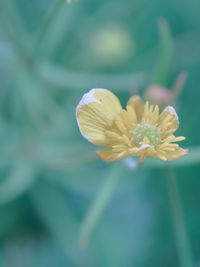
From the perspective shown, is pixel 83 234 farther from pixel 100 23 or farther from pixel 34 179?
pixel 100 23

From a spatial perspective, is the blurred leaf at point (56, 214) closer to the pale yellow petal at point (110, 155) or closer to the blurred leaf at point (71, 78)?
the blurred leaf at point (71, 78)

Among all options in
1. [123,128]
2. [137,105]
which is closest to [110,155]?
[123,128]

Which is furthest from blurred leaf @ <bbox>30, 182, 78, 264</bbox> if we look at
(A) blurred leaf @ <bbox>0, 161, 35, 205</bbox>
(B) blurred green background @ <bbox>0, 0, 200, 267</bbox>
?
(A) blurred leaf @ <bbox>0, 161, 35, 205</bbox>

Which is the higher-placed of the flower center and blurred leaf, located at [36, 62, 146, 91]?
blurred leaf, located at [36, 62, 146, 91]

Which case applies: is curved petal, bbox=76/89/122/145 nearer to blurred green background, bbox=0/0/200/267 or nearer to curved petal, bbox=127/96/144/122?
curved petal, bbox=127/96/144/122

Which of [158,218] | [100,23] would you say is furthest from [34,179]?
[100,23]

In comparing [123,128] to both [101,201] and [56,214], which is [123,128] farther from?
[56,214]
